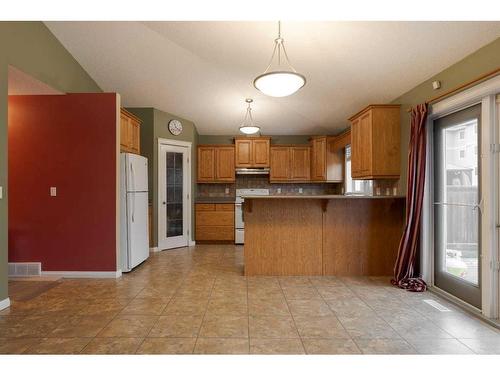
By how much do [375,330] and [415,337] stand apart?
29 cm

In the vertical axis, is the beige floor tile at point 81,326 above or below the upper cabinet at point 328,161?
below

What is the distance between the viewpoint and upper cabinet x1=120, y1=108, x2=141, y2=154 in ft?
14.7

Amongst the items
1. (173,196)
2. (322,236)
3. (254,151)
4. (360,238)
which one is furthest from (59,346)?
(254,151)

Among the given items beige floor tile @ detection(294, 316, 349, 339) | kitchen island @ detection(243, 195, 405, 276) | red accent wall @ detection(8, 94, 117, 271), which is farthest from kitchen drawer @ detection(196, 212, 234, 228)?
beige floor tile @ detection(294, 316, 349, 339)

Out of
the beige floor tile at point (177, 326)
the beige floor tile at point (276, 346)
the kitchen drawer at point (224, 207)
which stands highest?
the kitchen drawer at point (224, 207)

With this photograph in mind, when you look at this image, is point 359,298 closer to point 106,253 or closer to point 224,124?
point 106,253

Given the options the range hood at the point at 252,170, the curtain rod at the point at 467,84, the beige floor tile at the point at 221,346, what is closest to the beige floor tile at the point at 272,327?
the beige floor tile at the point at 221,346

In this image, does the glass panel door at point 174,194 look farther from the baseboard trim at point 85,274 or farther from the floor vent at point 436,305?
the floor vent at point 436,305

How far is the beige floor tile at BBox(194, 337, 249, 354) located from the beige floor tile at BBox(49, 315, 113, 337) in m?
0.90

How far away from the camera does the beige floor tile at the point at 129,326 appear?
7.86 feet

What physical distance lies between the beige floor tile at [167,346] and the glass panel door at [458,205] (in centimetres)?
274

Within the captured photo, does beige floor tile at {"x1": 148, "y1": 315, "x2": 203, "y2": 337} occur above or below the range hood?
below

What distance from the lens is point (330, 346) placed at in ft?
7.20

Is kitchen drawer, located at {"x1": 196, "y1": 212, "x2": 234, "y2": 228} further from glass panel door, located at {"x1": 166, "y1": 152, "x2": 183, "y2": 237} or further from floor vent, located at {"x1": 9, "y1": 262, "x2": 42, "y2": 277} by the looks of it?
floor vent, located at {"x1": 9, "y1": 262, "x2": 42, "y2": 277}
